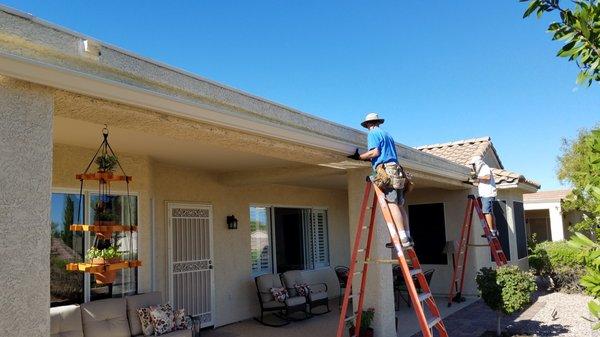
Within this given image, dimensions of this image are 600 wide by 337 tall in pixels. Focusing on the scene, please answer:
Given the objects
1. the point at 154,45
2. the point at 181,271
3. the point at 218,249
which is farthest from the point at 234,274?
the point at 154,45

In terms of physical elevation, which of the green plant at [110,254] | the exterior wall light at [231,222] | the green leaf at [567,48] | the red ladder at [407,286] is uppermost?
the green leaf at [567,48]

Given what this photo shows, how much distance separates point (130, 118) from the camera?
4113 millimetres

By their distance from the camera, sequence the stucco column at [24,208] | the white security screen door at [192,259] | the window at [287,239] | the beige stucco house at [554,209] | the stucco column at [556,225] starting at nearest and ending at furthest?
1. the stucco column at [24,208]
2. the white security screen door at [192,259]
3. the window at [287,239]
4. the beige stucco house at [554,209]
5. the stucco column at [556,225]

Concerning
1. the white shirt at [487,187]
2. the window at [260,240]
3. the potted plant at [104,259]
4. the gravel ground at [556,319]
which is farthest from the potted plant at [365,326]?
the white shirt at [487,187]

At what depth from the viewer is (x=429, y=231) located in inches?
533

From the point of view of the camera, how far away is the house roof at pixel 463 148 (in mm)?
14195

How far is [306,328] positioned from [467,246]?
4.49 m

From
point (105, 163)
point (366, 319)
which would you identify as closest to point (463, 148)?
point (366, 319)

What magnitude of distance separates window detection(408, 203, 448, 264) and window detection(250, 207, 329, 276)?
260 cm

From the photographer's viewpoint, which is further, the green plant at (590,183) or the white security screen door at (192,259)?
the white security screen door at (192,259)

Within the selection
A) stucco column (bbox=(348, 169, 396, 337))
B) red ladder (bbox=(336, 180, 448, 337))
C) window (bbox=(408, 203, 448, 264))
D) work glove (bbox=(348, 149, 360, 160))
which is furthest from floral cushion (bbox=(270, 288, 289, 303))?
window (bbox=(408, 203, 448, 264))

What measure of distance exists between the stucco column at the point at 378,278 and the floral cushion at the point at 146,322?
3014 mm

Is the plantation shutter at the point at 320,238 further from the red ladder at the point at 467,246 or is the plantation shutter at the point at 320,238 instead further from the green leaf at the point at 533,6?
the green leaf at the point at 533,6

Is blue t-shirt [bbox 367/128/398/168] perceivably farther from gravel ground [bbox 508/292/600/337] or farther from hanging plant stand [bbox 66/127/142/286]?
gravel ground [bbox 508/292/600/337]
